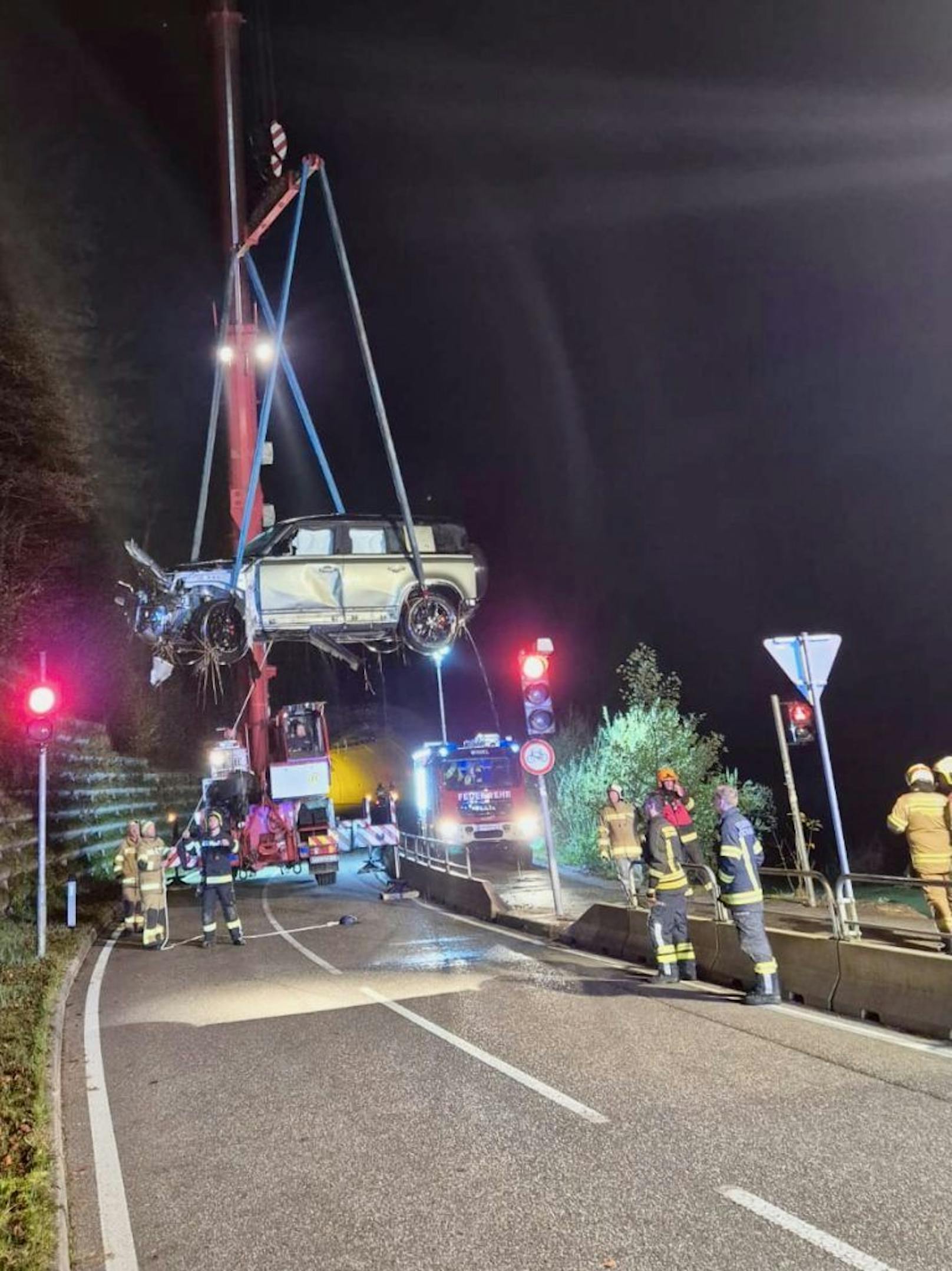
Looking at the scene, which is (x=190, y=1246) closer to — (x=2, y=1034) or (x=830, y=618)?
(x=2, y=1034)

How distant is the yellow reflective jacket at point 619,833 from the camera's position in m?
12.5

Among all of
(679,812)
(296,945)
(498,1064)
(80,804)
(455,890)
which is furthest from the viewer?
(80,804)

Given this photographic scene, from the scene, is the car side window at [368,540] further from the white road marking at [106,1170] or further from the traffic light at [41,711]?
the white road marking at [106,1170]

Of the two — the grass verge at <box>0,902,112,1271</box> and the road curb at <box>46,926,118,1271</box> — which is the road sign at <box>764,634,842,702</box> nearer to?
the road curb at <box>46,926,118,1271</box>

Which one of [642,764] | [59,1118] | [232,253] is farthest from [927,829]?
[232,253]

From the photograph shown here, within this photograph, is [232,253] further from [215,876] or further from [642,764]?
[642,764]

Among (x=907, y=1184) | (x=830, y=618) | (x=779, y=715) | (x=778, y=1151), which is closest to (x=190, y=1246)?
(x=778, y=1151)

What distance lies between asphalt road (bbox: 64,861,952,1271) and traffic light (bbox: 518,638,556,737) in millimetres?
4116

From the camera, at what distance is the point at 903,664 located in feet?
218

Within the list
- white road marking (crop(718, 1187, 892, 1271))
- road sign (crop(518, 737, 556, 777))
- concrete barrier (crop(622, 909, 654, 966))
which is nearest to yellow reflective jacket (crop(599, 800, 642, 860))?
road sign (crop(518, 737, 556, 777))

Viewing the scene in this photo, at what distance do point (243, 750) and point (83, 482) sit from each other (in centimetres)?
682

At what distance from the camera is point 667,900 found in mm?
8547

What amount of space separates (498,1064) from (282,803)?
44.8 ft

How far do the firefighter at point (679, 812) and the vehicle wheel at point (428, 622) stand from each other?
3.55m
